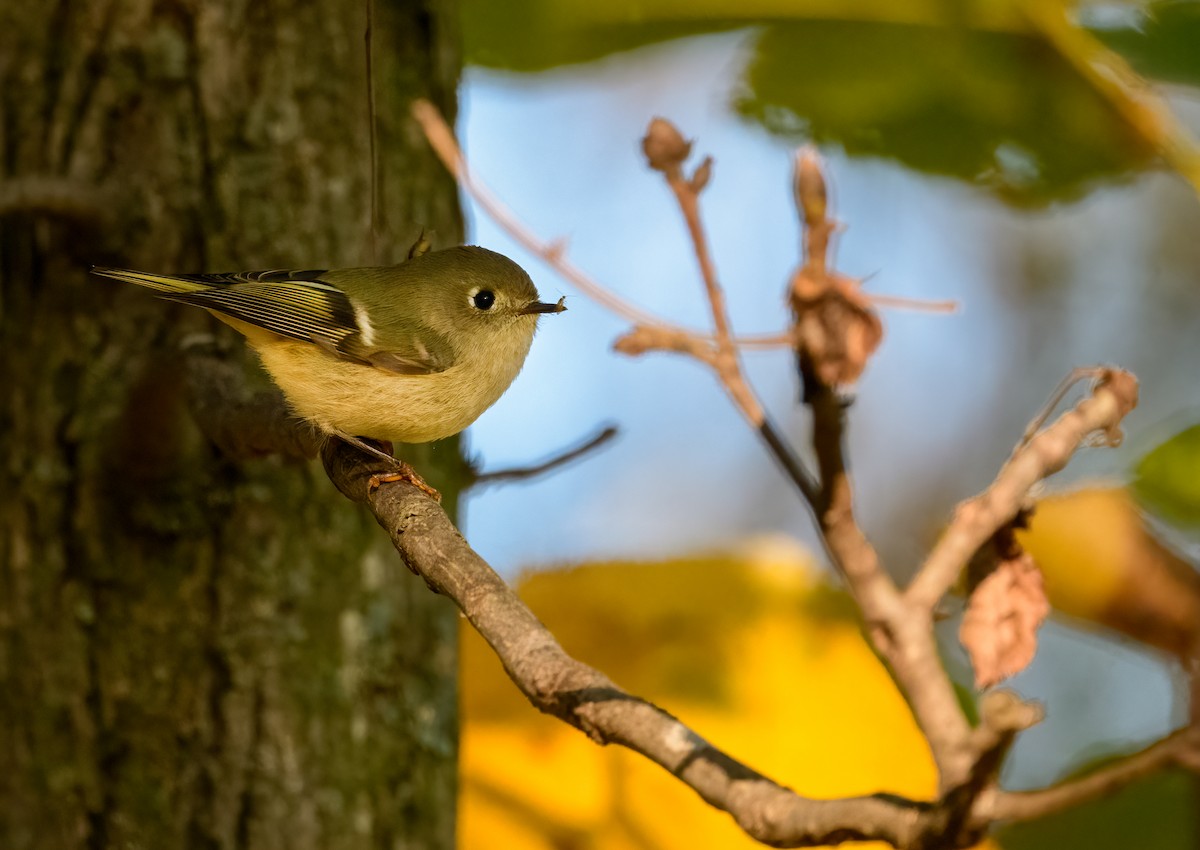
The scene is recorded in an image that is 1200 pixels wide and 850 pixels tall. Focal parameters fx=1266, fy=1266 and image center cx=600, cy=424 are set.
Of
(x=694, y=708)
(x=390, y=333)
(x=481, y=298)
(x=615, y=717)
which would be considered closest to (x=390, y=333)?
(x=390, y=333)

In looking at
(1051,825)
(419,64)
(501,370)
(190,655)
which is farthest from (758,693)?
(419,64)

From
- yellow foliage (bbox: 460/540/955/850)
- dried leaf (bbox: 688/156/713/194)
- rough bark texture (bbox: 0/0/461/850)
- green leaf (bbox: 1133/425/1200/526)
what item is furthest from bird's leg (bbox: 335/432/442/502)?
green leaf (bbox: 1133/425/1200/526)

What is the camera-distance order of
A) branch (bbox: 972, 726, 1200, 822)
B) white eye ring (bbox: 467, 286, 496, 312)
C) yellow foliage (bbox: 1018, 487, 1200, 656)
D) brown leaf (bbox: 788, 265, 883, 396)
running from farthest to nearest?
white eye ring (bbox: 467, 286, 496, 312), yellow foliage (bbox: 1018, 487, 1200, 656), brown leaf (bbox: 788, 265, 883, 396), branch (bbox: 972, 726, 1200, 822)

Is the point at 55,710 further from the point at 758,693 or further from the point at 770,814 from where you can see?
the point at 770,814

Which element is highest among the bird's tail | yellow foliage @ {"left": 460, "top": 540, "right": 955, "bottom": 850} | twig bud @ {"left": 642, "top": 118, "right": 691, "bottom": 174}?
twig bud @ {"left": 642, "top": 118, "right": 691, "bottom": 174}

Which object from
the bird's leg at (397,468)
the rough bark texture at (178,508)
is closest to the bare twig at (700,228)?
the bird's leg at (397,468)

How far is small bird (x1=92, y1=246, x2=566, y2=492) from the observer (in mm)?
1239

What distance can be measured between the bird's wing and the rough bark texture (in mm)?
85

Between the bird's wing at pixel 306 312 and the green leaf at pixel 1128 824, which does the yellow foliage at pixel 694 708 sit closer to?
the green leaf at pixel 1128 824

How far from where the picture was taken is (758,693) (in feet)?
4.33

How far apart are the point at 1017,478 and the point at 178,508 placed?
94 cm

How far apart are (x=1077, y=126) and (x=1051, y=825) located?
715mm

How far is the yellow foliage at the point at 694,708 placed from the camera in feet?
4.06

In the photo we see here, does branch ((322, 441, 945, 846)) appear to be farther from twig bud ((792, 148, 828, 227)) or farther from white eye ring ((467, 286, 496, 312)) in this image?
white eye ring ((467, 286, 496, 312))
